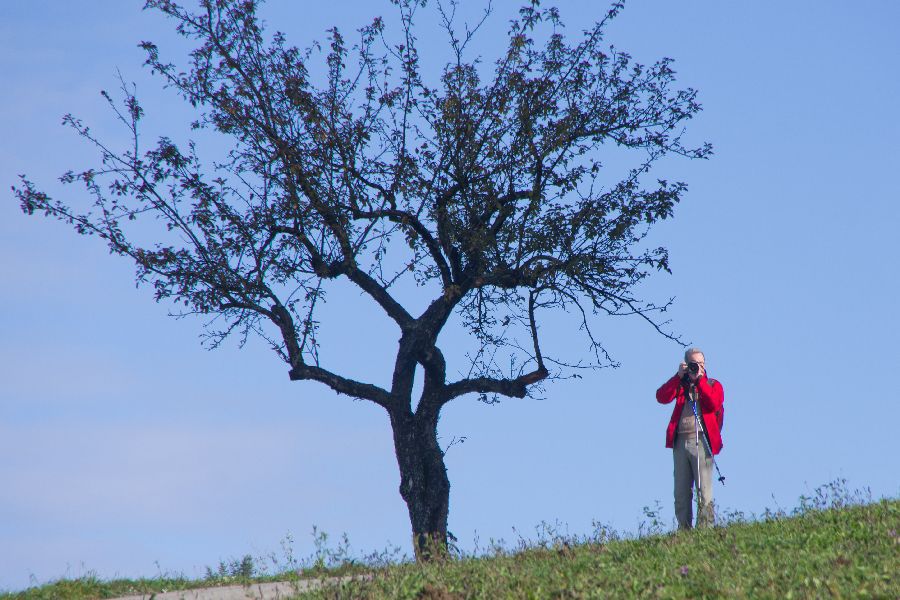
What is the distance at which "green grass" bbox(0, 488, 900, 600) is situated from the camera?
9414mm

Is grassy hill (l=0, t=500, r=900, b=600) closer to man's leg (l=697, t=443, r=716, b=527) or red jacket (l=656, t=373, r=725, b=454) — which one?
man's leg (l=697, t=443, r=716, b=527)

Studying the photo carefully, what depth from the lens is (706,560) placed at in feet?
A: 35.6

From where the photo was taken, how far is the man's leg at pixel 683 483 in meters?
15.5

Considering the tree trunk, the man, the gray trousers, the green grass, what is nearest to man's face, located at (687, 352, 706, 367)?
the man

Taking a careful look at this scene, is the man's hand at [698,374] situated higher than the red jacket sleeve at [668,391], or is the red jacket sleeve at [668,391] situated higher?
the man's hand at [698,374]

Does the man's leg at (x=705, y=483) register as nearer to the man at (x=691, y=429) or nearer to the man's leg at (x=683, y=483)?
the man at (x=691, y=429)

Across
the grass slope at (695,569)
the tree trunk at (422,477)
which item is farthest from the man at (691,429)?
Result: the tree trunk at (422,477)

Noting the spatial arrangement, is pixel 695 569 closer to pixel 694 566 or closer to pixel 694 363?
pixel 694 566

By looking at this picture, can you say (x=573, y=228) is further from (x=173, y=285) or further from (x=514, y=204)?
(x=173, y=285)

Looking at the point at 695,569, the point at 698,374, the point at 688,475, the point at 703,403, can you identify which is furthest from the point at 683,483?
the point at 695,569

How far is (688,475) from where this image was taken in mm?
15570

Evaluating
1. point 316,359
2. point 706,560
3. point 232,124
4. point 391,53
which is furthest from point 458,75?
point 706,560

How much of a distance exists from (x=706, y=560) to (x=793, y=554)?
1016 mm

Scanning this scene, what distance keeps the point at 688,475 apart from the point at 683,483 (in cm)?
16
